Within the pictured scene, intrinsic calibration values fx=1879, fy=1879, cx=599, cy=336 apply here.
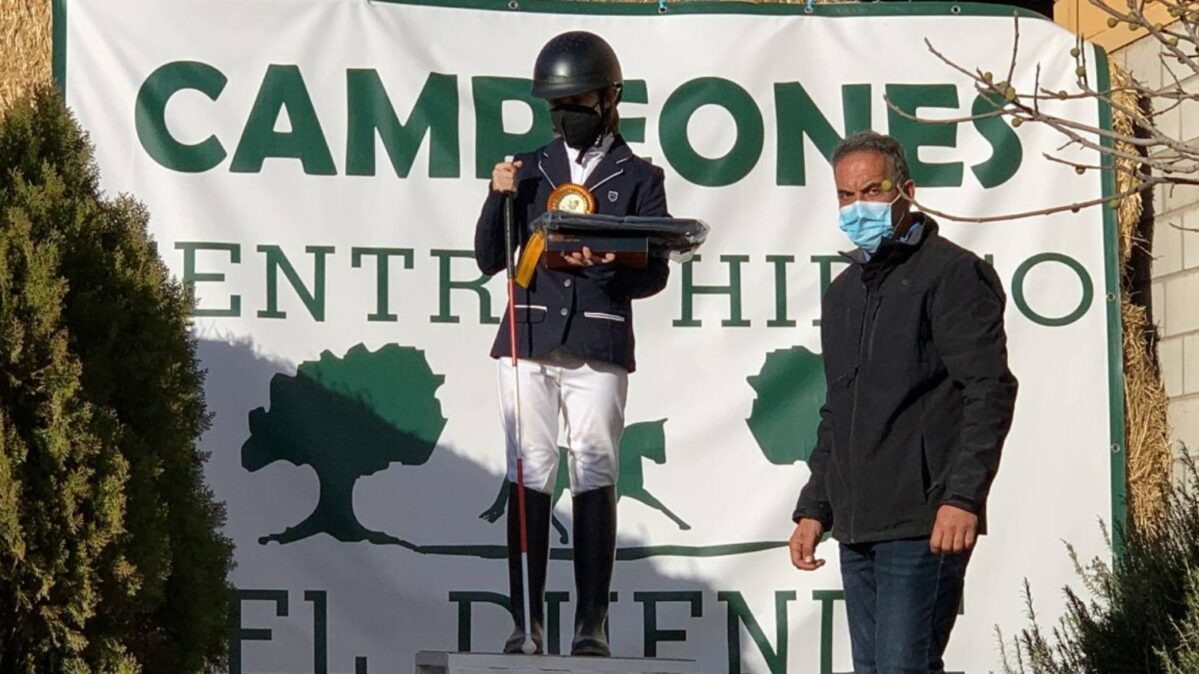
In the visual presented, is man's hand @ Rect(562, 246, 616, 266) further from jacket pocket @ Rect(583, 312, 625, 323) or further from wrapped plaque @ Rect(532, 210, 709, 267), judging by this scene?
jacket pocket @ Rect(583, 312, 625, 323)

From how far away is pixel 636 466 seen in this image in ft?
20.2

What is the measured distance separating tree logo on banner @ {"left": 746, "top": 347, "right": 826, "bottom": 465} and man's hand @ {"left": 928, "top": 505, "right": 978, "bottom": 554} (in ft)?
8.95

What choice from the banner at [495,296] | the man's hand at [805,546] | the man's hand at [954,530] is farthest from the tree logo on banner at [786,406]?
the man's hand at [954,530]

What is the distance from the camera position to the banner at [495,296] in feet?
19.7

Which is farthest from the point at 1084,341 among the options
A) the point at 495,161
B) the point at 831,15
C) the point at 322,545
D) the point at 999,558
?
the point at 322,545

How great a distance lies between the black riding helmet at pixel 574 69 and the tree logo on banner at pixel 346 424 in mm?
1698

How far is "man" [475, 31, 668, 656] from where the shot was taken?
462 cm

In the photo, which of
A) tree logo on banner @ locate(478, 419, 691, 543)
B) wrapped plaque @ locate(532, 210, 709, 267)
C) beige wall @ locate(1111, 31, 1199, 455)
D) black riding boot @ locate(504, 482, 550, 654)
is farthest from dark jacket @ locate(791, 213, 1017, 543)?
beige wall @ locate(1111, 31, 1199, 455)

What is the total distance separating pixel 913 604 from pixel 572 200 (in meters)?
1.49

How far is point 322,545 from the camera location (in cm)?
599

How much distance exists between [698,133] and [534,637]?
235 cm

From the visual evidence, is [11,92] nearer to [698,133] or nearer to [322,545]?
[322,545]

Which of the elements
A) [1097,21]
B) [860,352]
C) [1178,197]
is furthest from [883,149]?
[1097,21]

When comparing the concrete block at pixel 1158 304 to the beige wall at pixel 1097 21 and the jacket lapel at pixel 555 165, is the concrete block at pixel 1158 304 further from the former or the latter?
the jacket lapel at pixel 555 165
